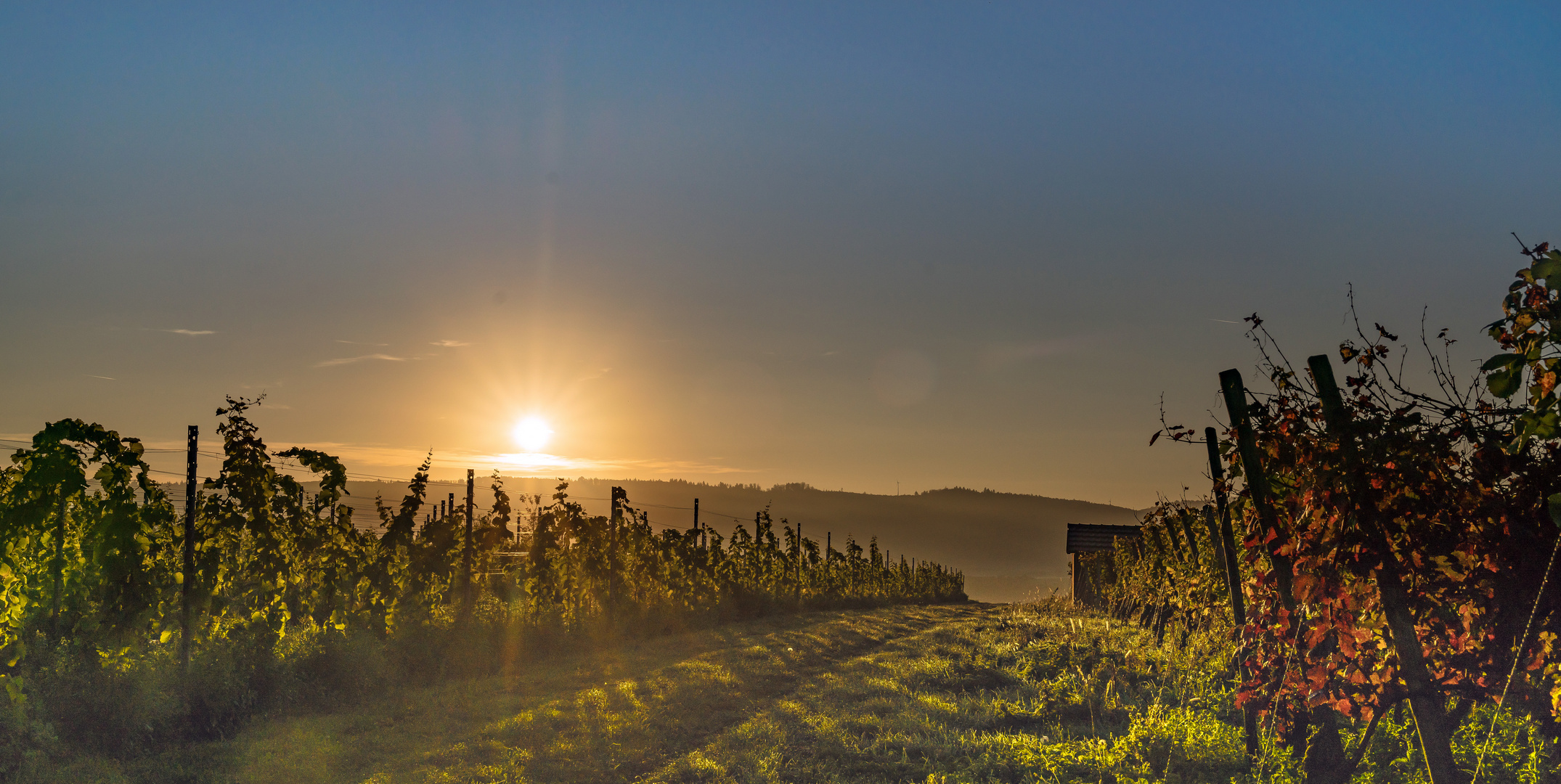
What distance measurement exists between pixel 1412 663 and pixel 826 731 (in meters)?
4.43

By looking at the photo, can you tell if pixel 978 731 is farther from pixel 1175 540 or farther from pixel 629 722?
pixel 1175 540

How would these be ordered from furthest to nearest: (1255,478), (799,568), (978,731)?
(799,568), (978,731), (1255,478)

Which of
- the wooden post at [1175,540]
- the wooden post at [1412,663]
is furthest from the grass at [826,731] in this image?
the wooden post at [1175,540]

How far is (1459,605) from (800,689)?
715 cm

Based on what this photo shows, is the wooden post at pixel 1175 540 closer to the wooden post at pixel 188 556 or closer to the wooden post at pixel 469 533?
the wooden post at pixel 469 533

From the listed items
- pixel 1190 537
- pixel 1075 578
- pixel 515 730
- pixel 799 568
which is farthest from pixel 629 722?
pixel 1075 578

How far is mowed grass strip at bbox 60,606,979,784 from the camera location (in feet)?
22.0

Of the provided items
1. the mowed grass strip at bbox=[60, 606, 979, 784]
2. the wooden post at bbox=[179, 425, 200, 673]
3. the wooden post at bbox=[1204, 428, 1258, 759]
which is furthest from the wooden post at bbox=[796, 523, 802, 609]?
the wooden post at bbox=[1204, 428, 1258, 759]

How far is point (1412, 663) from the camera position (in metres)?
4.14

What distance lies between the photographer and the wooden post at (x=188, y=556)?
8.52 meters

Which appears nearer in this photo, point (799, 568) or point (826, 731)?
point (826, 731)

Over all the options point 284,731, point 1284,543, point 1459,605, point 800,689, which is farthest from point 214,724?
point 1459,605

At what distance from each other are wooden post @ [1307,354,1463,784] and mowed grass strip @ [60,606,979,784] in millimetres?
4828

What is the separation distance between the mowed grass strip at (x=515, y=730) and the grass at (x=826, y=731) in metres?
0.03
